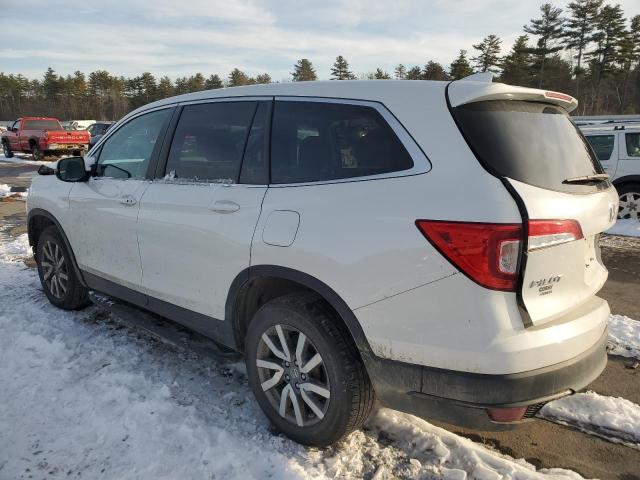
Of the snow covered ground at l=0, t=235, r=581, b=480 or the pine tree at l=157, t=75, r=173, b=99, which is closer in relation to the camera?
the snow covered ground at l=0, t=235, r=581, b=480

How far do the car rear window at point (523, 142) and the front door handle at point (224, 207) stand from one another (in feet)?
4.18

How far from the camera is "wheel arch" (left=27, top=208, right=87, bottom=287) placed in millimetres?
4251

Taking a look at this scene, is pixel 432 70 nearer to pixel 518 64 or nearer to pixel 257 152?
pixel 518 64

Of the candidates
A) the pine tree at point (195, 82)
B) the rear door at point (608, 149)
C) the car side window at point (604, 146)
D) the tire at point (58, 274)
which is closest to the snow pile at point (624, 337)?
the tire at point (58, 274)

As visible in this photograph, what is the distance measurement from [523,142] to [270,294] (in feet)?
5.16

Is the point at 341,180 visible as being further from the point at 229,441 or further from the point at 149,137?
the point at 149,137

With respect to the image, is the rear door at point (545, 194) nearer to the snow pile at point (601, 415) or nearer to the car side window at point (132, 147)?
the snow pile at point (601, 415)

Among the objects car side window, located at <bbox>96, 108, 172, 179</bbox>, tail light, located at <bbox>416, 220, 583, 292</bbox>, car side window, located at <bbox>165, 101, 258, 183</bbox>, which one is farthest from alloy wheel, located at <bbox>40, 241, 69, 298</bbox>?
tail light, located at <bbox>416, 220, 583, 292</bbox>

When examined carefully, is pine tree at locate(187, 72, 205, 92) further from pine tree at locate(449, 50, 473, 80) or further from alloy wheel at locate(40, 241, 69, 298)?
alloy wheel at locate(40, 241, 69, 298)

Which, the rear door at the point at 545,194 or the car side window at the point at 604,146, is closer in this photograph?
the rear door at the point at 545,194

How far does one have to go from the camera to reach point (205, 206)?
291cm

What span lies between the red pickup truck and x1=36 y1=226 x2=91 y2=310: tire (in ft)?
66.8

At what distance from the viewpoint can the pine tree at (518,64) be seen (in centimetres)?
4519

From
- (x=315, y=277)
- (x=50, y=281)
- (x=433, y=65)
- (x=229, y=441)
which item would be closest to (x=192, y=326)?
(x=229, y=441)
